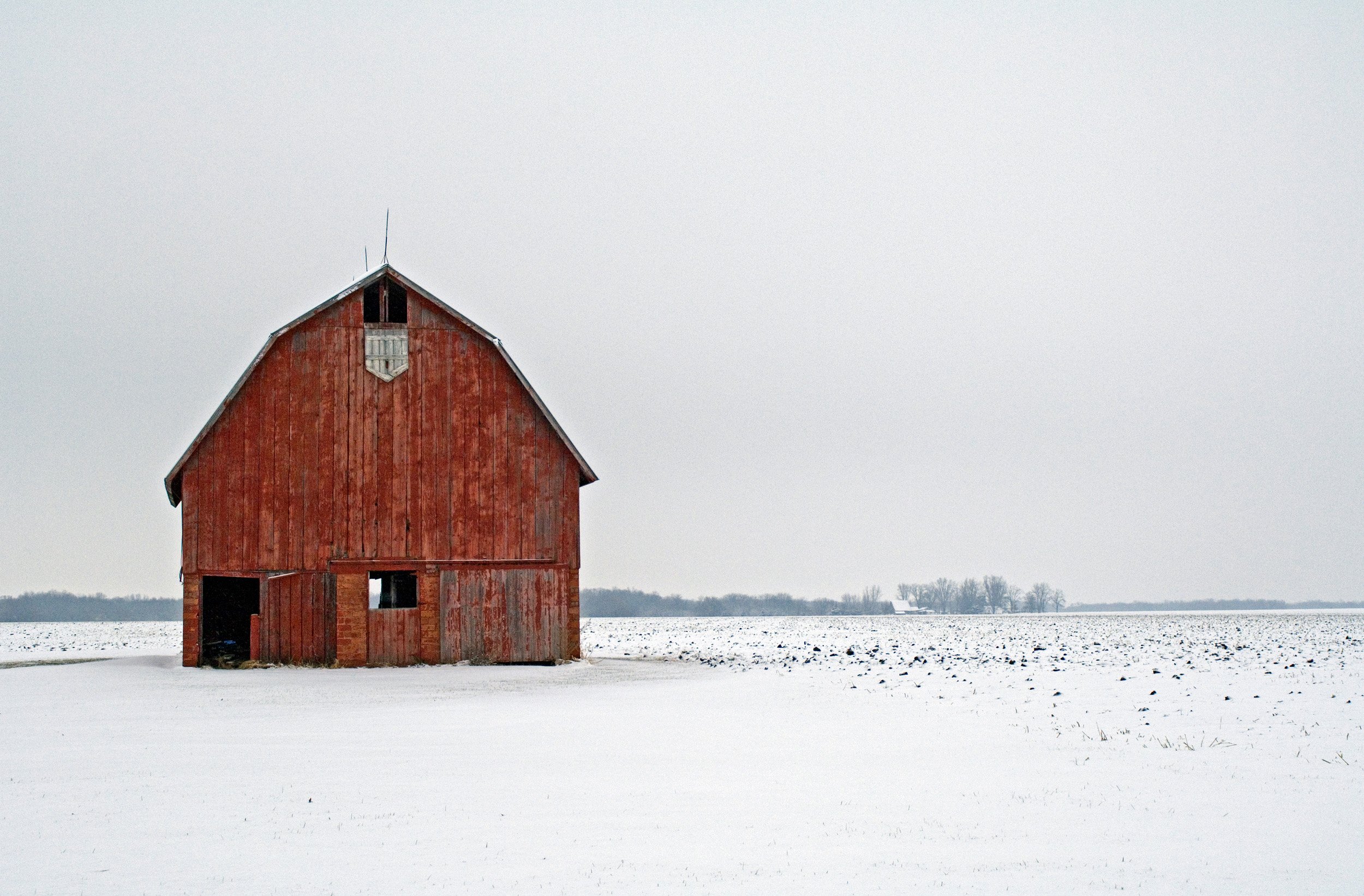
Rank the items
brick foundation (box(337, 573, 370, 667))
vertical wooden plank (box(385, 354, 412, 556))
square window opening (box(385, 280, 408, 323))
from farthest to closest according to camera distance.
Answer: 1. square window opening (box(385, 280, 408, 323))
2. vertical wooden plank (box(385, 354, 412, 556))
3. brick foundation (box(337, 573, 370, 667))

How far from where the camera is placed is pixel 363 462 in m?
30.2

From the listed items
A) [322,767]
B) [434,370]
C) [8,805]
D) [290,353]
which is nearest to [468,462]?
[434,370]

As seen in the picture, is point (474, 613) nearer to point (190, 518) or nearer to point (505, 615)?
point (505, 615)

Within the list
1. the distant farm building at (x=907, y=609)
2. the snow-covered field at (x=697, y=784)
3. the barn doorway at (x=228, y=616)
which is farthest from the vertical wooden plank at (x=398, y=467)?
the distant farm building at (x=907, y=609)

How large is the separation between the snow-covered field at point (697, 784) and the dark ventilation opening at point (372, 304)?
33.3 ft

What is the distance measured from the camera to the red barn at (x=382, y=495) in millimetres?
29938

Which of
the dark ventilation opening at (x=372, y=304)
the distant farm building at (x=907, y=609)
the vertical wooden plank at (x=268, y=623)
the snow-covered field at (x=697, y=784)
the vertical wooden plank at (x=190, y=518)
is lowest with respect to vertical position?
the distant farm building at (x=907, y=609)

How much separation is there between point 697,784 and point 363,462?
19605mm

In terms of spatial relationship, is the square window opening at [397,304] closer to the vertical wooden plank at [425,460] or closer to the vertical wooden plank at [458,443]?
the vertical wooden plank at [425,460]

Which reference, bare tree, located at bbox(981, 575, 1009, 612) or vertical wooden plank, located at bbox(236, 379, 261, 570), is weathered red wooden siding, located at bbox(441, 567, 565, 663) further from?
bare tree, located at bbox(981, 575, 1009, 612)

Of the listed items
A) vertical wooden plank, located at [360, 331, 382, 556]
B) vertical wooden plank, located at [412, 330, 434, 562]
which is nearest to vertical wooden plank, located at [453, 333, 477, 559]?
vertical wooden plank, located at [412, 330, 434, 562]

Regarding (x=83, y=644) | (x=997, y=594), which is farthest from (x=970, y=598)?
(x=83, y=644)

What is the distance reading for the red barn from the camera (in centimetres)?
2994

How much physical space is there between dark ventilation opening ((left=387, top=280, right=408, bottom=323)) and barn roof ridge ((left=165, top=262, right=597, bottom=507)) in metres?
0.70
